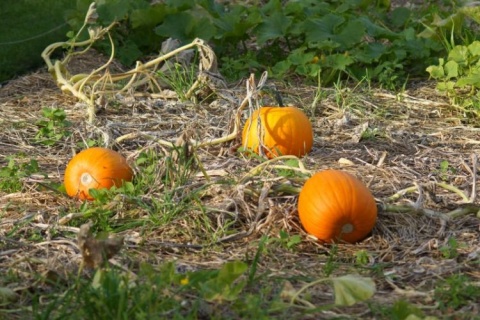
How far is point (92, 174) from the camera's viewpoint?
407 cm

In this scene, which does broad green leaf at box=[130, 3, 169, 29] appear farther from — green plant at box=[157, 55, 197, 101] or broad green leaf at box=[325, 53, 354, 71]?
broad green leaf at box=[325, 53, 354, 71]

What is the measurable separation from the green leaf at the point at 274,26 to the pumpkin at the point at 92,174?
2568 mm

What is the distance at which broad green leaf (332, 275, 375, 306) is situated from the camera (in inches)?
115

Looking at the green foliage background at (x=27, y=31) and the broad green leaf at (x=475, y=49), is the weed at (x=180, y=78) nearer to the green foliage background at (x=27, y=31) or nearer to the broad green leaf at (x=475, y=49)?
the green foliage background at (x=27, y=31)

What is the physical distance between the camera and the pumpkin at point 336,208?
357 cm

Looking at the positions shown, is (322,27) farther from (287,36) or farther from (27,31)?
(27,31)

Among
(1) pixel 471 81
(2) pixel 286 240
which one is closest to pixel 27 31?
(1) pixel 471 81

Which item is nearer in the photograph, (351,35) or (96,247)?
(96,247)

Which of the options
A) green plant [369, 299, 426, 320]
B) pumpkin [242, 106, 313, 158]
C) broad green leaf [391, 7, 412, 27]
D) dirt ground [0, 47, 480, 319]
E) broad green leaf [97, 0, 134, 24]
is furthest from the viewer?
broad green leaf [391, 7, 412, 27]

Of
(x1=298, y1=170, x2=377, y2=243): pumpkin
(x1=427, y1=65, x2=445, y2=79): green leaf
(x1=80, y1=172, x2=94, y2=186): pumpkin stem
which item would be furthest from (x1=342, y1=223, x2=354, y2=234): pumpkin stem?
(x1=427, y1=65, x2=445, y2=79): green leaf

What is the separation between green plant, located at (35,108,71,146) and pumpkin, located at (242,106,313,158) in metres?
1.12

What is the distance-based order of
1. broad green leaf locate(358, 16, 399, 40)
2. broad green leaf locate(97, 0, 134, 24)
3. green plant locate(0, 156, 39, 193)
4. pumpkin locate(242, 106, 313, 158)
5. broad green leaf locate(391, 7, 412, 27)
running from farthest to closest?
broad green leaf locate(391, 7, 412, 27), broad green leaf locate(97, 0, 134, 24), broad green leaf locate(358, 16, 399, 40), pumpkin locate(242, 106, 313, 158), green plant locate(0, 156, 39, 193)

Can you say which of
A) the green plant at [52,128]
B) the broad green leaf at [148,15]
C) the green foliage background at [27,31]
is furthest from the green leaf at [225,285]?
the green foliage background at [27,31]

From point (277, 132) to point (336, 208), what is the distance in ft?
3.35
